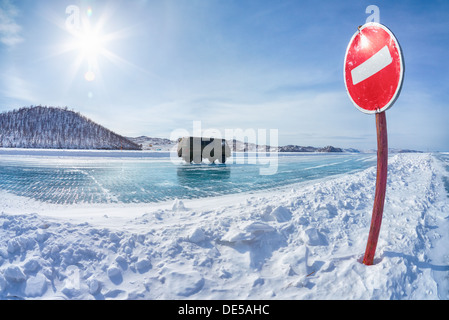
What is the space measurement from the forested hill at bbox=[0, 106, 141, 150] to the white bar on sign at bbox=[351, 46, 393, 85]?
5763 cm

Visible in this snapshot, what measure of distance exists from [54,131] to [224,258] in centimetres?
7578

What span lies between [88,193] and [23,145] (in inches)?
2558

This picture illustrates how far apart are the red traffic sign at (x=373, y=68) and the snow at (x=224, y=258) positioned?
176 cm

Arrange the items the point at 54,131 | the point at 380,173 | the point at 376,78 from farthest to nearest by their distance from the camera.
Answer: the point at 54,131 < the point at 380,173 < the point at 376,78

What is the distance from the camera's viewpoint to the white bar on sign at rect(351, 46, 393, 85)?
2.23 m

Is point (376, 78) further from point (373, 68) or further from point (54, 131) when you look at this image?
point (54, 131)

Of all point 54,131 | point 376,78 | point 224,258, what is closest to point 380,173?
point 376,78

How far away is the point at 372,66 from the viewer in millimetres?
2400

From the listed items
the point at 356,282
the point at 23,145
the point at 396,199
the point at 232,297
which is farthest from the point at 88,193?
the point at 23,145

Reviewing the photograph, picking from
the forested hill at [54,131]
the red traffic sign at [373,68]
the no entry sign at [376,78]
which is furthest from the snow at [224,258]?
the forested hill at [54,131]

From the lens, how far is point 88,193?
22.8 feet

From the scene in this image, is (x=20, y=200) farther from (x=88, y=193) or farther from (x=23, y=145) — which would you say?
(x=23, y=145)

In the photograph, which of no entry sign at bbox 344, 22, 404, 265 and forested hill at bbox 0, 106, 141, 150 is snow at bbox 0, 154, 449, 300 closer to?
no entry sign at bbox 344, 22, 404, 265

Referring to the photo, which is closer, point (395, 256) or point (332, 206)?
point (395, 256)
